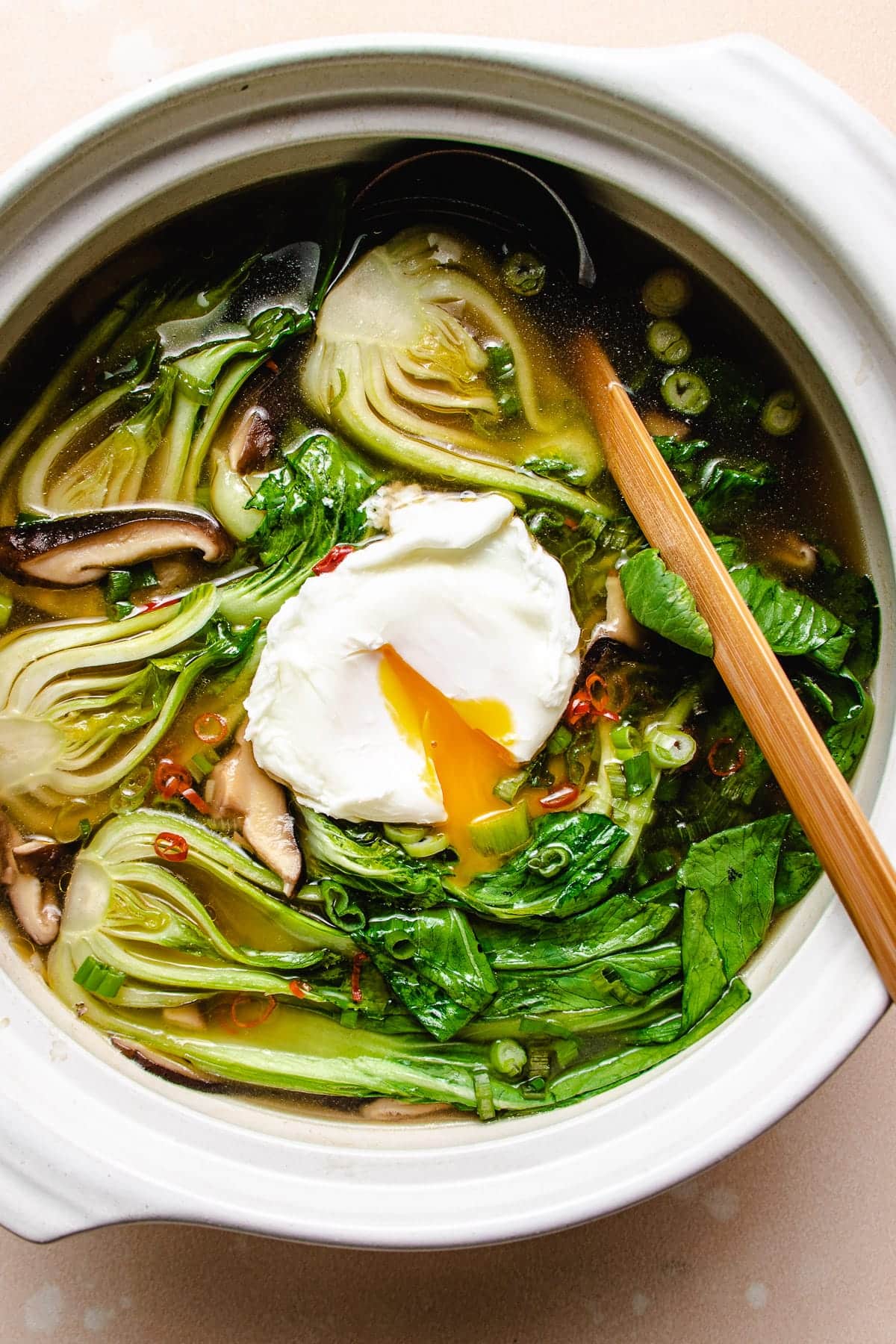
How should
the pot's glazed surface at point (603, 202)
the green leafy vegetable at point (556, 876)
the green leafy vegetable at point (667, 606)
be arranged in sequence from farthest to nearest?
the green leafy vegetable at point (556, 876) → the green leafy vegetable at point (667, 606) → the pot's glazed surface at point (603, 202)

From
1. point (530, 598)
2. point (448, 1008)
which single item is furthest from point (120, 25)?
point (448, 1008)

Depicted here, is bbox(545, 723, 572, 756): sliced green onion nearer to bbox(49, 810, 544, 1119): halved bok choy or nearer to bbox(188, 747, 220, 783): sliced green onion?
bbox(49, 810, 544, 1119): halved bok choy

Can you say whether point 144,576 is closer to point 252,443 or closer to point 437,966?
point 252,443

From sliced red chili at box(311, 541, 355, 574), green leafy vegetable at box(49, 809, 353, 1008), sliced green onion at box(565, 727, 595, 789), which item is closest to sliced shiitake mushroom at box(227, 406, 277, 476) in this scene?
sliced red chili at box(311, 541, 355, 574)

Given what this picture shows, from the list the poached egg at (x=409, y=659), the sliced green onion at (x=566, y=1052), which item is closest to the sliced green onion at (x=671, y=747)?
the poached egg at (x=409, y=659)

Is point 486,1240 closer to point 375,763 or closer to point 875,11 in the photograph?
point 375,763

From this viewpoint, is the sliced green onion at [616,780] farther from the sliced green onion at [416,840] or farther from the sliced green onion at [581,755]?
the sliced green onion at [416,840]
